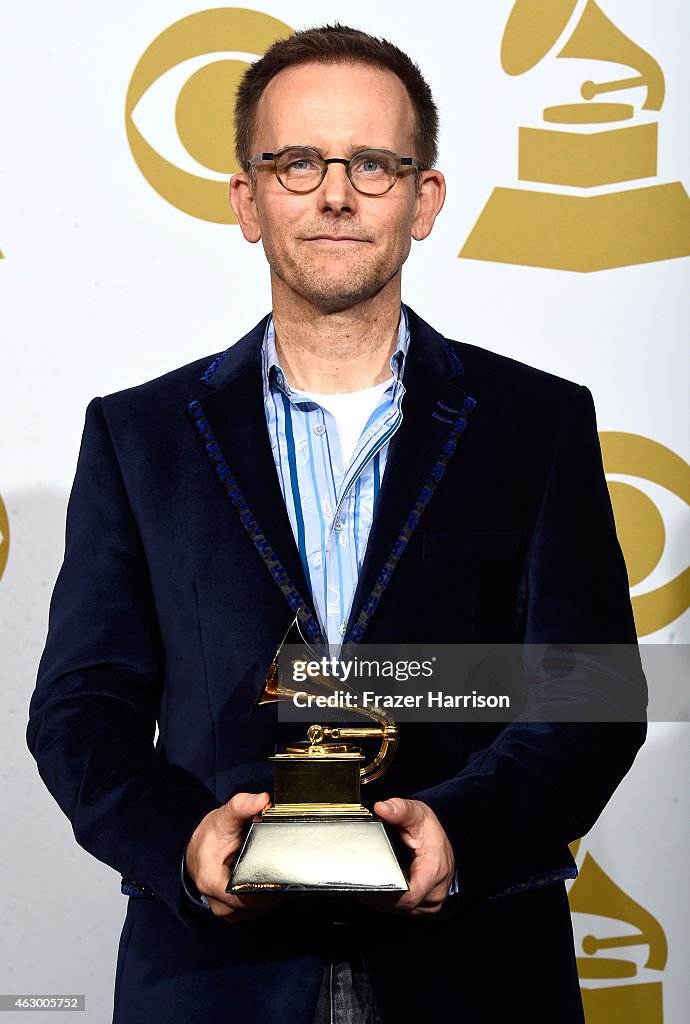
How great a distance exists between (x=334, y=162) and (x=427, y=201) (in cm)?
22

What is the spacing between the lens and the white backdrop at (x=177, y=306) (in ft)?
8.87

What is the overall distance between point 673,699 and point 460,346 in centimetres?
113

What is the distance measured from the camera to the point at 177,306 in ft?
9.02

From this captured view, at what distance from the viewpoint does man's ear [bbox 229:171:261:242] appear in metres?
2.04

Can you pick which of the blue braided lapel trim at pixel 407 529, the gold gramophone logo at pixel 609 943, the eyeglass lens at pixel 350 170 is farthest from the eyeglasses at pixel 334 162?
the gold gramophone logo at pixel 609 943

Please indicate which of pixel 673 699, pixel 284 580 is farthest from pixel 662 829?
pixel 284 580

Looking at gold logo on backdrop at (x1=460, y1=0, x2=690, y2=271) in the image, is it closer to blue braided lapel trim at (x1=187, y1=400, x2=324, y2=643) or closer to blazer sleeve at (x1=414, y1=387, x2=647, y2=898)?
blazer sleeve at (x1=414, y1=387, x2=647, y2=898)

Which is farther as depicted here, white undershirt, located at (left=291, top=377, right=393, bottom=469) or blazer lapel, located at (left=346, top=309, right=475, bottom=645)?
white undershirt, located at (left=291, top=377, right=393, bottom=469)

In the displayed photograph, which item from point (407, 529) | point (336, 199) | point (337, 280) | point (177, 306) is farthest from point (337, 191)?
point (177, 306)

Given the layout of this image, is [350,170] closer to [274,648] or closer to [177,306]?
[274,648]

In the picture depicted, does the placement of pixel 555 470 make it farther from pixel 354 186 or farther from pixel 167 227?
pixel 167 227

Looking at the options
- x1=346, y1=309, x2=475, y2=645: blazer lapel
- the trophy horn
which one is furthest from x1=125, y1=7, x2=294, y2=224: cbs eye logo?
the trophy horn

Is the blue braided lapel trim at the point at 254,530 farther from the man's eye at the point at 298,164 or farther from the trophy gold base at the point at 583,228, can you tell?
the trophy gold base at the point at 583,228

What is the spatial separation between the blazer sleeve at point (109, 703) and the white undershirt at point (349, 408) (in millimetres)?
304
